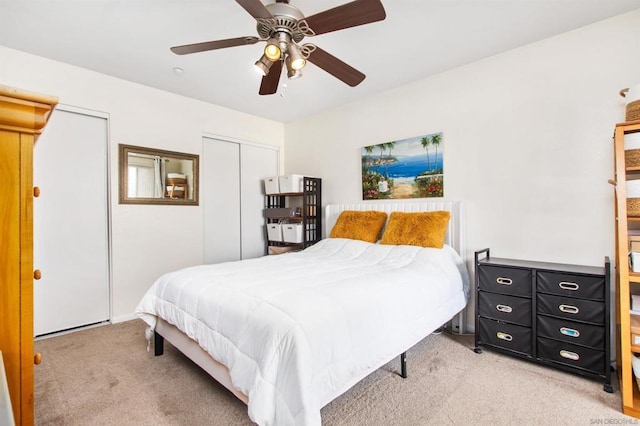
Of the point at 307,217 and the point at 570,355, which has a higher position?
the point at 307,217

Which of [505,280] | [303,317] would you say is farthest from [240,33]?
[505,280]

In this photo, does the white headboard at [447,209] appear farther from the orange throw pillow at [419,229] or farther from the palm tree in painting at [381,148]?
the palm tree in painting at [381,148]

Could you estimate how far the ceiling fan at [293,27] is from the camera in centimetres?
157

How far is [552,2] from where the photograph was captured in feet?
6.77

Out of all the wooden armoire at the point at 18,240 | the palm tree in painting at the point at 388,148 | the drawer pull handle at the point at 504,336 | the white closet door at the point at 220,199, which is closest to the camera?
the wooden armoire at the point at 18,240

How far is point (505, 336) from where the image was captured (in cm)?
235

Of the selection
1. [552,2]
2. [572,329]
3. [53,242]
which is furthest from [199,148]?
[572,329]

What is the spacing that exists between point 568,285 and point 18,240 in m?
2.78

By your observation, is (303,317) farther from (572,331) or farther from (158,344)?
(572,331)

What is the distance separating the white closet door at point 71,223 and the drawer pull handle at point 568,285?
4.01 meters

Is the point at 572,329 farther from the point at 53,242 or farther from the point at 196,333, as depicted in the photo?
the point at 53,242

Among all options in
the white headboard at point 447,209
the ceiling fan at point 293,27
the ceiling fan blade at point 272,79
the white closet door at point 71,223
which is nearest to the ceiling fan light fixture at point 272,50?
the ceiling fan at point 293,27

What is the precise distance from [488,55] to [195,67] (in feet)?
8.91

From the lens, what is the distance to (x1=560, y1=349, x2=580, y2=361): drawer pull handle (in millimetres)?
2053
